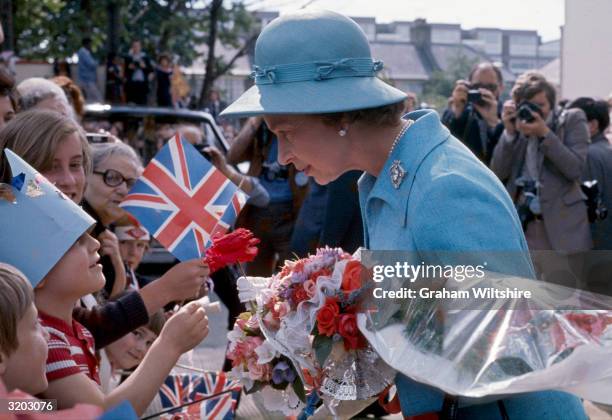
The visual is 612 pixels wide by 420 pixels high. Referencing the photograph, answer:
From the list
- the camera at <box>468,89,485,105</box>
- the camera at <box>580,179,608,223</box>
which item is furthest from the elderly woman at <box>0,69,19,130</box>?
the camera at <box>468,89,485,105</box>

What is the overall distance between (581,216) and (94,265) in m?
4.90

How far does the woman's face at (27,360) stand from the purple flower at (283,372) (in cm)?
54

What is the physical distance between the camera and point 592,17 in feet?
24.5

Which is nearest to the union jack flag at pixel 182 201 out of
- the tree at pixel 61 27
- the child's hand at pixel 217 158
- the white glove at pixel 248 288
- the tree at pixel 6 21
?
the white glove at pixel 248 288

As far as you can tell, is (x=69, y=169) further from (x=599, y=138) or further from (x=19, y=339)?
(x=599, y=138)

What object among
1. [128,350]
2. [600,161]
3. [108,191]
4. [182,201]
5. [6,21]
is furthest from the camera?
[6,21]

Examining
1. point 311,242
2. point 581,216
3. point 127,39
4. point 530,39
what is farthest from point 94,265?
point 530,39

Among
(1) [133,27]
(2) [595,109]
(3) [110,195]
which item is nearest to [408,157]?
(3) [110,195]

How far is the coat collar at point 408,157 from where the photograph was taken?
2.43 metres

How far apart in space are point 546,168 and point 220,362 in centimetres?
261

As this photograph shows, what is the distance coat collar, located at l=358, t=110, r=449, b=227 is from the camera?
2.43 metres

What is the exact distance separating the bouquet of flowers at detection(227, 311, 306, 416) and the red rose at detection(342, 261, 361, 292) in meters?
0.28

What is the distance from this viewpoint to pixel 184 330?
3.02 m

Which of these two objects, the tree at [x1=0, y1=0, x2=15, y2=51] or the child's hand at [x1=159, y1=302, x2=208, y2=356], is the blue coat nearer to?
the child's hand at [x1=159, y1=302, x2=208, y2=356]
